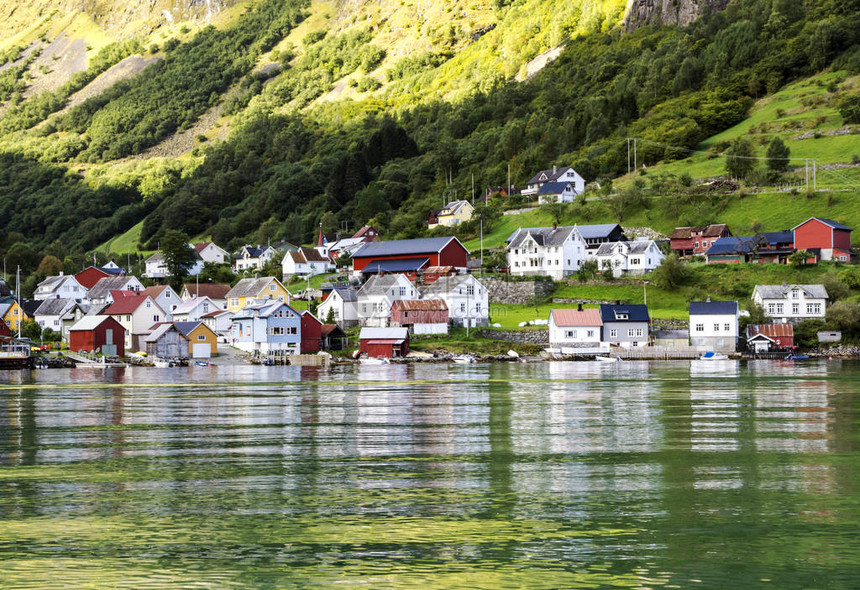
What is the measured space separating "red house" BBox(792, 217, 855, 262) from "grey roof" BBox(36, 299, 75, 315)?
78.3m

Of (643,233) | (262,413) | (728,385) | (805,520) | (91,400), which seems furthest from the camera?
(643,233)

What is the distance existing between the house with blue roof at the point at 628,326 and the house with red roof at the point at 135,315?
152 ft

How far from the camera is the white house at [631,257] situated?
104m

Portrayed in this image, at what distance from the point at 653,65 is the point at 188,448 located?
6525 inches

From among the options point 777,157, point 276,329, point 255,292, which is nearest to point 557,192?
point 777,157

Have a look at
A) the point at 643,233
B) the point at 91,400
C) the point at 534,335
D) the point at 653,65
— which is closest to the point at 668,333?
the point at 534,335

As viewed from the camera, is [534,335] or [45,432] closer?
[45,432]

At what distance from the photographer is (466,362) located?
81.7 meters

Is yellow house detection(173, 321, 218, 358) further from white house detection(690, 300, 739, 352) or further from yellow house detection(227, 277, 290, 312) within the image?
white house detection(690, 300, 739, 352)

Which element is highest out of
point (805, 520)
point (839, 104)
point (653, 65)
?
point (653, 65)

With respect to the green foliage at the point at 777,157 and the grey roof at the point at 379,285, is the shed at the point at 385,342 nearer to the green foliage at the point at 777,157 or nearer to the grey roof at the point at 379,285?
the grey roof at the point at 379,285

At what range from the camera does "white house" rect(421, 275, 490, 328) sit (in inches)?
3733

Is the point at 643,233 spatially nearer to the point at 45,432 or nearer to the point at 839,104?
the point at 839,104

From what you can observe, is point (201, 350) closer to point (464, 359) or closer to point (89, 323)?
point (89, 323)
